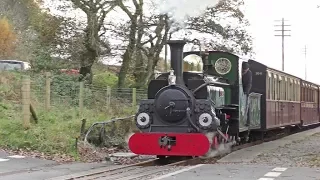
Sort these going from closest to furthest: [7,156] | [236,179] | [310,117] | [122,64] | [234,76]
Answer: [236,179] → [7,156] → [234,76] → [122,64] → [310,117]

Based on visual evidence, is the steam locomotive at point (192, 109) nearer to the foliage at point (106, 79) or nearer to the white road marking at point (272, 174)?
the white road marking at point (272, 174)

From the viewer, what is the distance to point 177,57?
13.3 meters

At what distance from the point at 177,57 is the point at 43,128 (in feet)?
15.5

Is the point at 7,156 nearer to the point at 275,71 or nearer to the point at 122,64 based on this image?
the point at 275,71

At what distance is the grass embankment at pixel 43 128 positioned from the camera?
46.6ft

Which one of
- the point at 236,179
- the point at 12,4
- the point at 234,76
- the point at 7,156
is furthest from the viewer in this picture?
the point at 12,4

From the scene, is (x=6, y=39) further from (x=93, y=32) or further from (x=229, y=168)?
(x=229, y=168)

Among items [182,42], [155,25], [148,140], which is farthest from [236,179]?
[155,25]

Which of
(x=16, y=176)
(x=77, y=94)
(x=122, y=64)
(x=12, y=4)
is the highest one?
(x=12, y=4)

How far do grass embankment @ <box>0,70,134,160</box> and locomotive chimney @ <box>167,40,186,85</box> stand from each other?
11.5 feet

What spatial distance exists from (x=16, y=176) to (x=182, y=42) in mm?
5394

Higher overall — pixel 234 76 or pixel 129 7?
pixel 129 7

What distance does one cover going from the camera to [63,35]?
2644 cm

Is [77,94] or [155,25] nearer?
[77,94]
